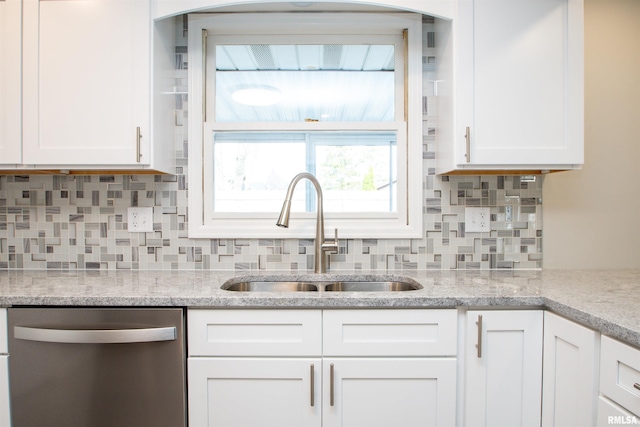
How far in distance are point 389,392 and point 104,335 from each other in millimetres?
947

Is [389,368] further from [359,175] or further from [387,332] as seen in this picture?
[359,175]

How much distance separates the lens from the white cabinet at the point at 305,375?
1204 millimetres

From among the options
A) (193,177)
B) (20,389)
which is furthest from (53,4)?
(20,389)

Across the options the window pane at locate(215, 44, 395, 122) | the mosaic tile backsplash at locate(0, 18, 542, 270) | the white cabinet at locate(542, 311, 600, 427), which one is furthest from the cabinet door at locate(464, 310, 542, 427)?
the window pane at locate(215, 44, 395, 122)

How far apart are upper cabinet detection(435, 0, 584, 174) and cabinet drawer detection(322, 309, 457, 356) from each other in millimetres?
683

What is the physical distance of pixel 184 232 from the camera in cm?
176

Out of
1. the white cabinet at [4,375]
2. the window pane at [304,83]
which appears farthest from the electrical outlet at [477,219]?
the white cabinet at [4,375]

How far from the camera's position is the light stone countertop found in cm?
107

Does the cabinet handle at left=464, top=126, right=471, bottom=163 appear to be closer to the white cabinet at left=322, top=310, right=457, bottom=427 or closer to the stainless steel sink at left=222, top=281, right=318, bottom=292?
Answer: the white cabinet at left=322, top=310, right=457, bottom=427

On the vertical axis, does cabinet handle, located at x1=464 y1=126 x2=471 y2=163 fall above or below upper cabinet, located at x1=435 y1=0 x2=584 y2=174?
below

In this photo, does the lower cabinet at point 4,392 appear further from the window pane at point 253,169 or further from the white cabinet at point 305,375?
the window pane at point 253,169

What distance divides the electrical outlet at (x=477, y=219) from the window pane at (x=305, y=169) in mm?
356

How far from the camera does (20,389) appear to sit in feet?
3.94

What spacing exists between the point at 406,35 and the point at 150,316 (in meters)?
1.67
